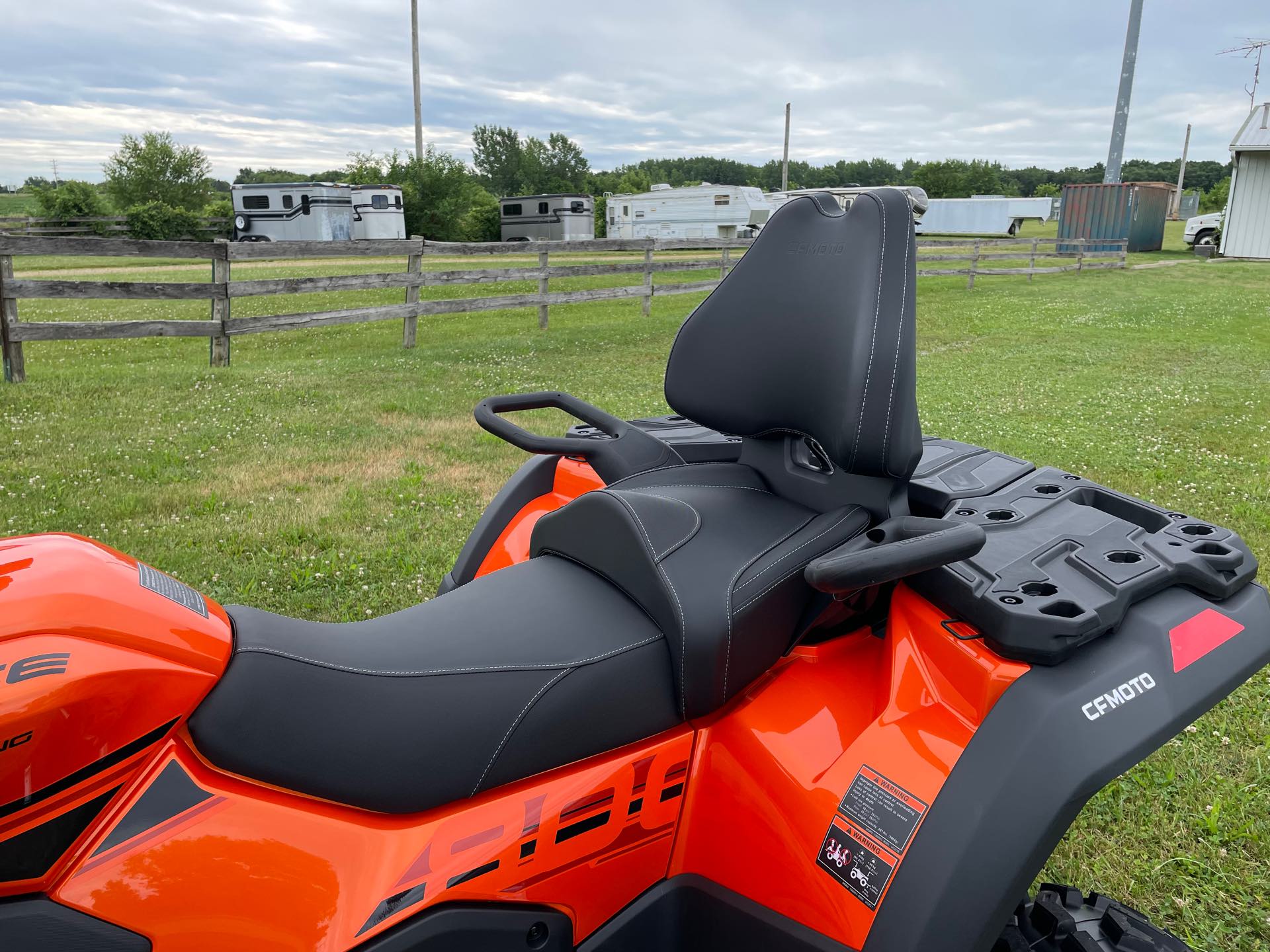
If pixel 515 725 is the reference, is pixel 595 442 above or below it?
above

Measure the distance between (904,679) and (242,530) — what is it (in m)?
3.90

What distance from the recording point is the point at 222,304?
9508mm

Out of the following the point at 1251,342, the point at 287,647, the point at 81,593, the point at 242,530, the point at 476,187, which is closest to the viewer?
the point at 81,593

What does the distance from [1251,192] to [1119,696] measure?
33.5 metres

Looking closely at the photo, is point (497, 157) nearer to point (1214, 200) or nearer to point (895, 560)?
point (1214, 200)

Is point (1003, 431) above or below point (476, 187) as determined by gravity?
below

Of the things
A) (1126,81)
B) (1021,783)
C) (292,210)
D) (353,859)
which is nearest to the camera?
(353,859)

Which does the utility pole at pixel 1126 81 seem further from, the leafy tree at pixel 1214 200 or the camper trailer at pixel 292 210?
the leafy tree at pixel 1214 200

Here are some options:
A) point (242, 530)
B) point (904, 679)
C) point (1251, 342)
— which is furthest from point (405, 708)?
point (1251, 342)

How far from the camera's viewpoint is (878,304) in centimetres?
181

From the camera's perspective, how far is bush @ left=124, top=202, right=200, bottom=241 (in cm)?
3731

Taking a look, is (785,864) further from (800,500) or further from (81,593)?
(81,593)

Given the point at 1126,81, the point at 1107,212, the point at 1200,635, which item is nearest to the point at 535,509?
the point at 1200,635

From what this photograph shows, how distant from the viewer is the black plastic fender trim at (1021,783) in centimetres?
135
